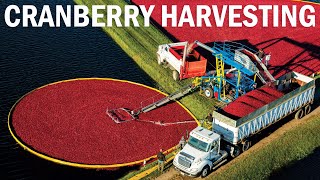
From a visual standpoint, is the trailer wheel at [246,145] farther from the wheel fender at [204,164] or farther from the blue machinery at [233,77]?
the blue machinery at [233,77]

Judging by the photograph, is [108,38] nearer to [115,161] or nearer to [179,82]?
[179,82]

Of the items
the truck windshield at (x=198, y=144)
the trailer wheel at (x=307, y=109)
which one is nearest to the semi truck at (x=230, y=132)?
the truck windshield at (x=198, y=144)

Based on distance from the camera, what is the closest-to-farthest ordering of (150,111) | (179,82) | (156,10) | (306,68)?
(150,111), (179,82), (306,68), (156,10)

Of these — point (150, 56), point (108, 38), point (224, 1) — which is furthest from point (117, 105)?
point (224, 1)

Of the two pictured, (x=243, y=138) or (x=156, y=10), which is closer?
(x=243, y=138)

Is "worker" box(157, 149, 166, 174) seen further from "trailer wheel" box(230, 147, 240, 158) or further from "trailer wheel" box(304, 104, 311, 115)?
"trailer wheel" box(304, 104, 311, 115)
